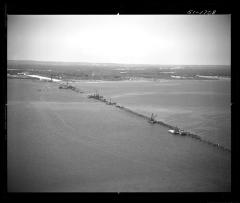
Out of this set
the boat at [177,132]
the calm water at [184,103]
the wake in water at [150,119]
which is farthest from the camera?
the calm water at [184,103]

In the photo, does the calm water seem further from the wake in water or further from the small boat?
the small boat

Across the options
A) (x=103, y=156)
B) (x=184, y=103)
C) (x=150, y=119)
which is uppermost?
(x=184, y=103)

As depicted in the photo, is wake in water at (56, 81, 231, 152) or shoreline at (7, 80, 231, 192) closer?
shoreline at (7, 80, 231, 192)

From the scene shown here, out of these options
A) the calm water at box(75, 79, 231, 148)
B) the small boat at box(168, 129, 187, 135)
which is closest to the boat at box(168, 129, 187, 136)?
the small boat at box(168, 129, 187, 135)

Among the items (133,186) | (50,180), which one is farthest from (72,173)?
(133,186)

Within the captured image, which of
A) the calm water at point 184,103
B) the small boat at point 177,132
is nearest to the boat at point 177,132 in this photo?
the small boat at point 177,132

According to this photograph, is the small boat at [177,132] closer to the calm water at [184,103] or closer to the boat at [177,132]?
the boat at [177,132]

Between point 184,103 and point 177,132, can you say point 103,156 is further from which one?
point 184,103

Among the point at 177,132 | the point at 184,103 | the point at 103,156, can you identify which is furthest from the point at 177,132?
the point at 184,103
